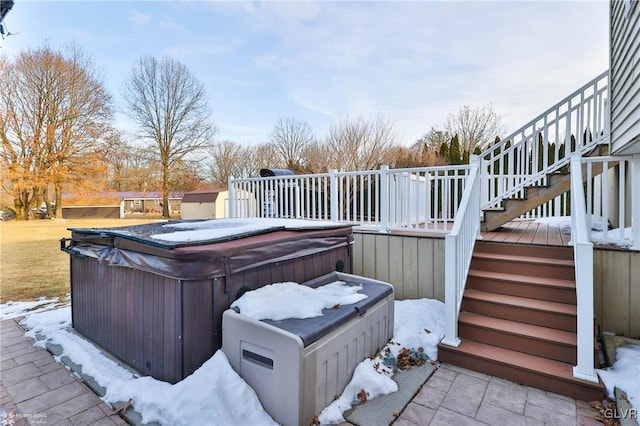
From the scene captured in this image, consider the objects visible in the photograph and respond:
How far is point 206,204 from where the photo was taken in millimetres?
20219

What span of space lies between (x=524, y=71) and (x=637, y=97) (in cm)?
825

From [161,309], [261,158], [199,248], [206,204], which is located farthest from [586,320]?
[261,158]

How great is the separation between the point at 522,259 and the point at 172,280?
3440 mm

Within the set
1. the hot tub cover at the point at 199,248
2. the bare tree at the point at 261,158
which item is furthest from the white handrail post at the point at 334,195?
the bare tree at the point at 261,158

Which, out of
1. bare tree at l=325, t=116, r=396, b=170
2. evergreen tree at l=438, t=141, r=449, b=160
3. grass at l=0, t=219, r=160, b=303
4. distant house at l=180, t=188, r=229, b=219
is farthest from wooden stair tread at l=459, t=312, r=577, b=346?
distant house at l=180, t=188, r=229, b=219

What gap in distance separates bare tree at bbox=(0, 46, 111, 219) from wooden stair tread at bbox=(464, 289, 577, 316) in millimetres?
19083

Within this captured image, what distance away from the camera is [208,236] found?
243cm

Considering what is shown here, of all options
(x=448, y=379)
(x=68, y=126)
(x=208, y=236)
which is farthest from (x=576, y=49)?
(x=68, y=126)

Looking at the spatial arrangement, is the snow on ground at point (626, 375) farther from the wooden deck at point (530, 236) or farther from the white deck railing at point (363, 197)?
the white deck railing at point (363, 197)

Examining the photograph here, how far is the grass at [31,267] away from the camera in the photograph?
16.3 feet

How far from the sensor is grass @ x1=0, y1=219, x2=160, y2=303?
4.96 m

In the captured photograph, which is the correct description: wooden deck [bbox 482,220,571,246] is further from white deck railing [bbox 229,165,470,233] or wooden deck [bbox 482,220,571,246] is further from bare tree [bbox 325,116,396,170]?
bare tree [bbox 325,116,396,170]

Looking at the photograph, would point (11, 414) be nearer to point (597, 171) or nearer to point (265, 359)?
point (265, 359)

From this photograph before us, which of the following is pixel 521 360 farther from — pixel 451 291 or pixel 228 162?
pixel 228 162
